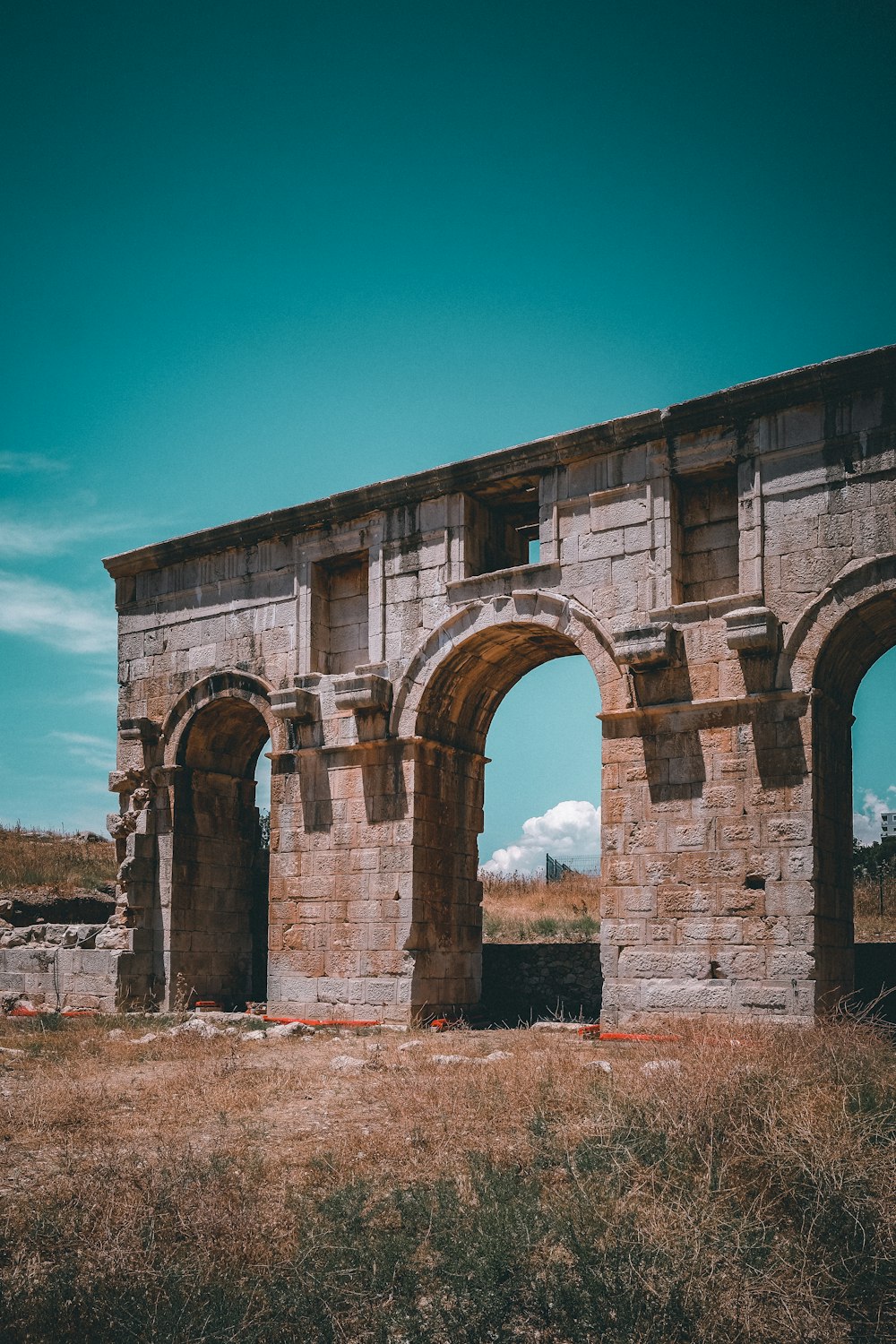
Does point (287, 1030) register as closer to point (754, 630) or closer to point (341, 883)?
point (341, 883)

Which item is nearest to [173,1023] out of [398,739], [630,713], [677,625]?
Result: [398,739]

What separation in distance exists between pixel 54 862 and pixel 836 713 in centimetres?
2153

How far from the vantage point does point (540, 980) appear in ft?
46.8

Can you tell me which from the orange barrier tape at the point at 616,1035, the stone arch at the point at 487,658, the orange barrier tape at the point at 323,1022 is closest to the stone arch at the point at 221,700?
the stone arch at the point at 487,658

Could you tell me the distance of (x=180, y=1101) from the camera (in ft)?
25.5

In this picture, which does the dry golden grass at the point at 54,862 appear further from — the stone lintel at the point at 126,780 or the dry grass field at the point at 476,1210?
the dry grass field at the point at 476,1210

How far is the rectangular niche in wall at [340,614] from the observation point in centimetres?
1380

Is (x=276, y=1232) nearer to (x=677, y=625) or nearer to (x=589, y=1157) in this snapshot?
(x=589, y=1157)

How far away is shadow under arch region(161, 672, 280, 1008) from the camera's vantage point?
574 inches

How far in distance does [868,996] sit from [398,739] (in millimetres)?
5495

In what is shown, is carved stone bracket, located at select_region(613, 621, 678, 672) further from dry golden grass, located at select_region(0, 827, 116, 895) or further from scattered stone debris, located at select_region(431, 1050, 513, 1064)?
dry golden grass, located at select_region(0, 827, 116, 895)

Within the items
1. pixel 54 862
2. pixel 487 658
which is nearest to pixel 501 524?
pixel 487 658

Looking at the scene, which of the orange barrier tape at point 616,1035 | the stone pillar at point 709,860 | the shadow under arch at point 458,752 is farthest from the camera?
the shadow under arch at point 458,752

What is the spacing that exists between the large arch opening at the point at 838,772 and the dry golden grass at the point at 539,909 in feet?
25.6
